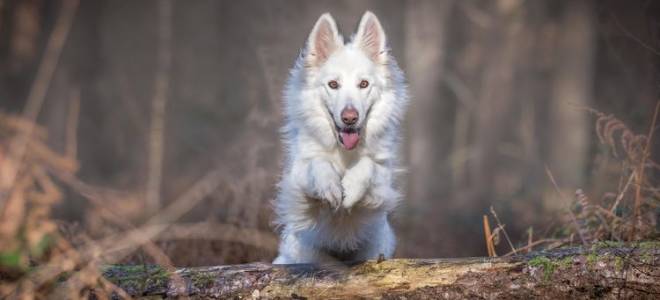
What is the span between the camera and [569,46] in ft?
69.4

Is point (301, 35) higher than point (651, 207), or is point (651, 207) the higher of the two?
point (301, 35)

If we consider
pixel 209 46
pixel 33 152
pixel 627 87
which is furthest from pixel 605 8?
pixel 209 46

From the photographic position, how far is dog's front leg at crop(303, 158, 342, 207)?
Answer: 177 inches

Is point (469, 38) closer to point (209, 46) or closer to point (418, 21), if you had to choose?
point (418, 21)

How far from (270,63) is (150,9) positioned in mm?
18798

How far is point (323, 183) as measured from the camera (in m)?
4.51

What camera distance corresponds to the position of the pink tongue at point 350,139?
4.99m

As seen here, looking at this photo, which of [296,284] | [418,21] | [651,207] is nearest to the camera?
[296,284]

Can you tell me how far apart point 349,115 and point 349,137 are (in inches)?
7.3

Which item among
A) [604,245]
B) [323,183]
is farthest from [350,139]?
[604,245]

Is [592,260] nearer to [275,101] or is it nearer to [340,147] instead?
[340,147]

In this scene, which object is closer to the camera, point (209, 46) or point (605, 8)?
point (605, 8)

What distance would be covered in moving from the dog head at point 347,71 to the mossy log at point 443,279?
1380mm

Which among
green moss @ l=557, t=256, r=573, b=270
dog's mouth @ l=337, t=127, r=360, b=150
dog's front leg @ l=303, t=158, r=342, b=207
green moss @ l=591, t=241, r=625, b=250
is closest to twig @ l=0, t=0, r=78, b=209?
dog's front leg @ l=303, t=158, r=342, b=207
